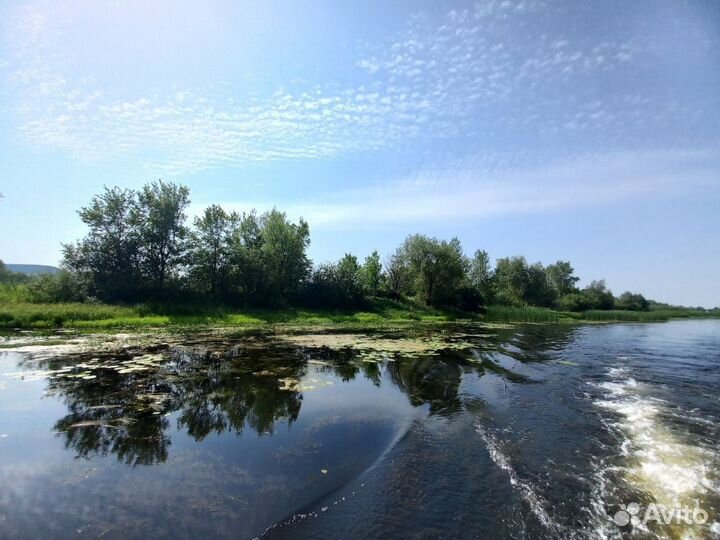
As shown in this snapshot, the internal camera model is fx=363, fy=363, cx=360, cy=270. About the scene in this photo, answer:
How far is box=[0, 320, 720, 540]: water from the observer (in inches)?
195

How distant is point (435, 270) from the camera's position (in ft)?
180

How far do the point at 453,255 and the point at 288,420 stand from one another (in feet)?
164

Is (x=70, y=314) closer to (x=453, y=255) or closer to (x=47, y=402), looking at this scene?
(x=47, y=402)

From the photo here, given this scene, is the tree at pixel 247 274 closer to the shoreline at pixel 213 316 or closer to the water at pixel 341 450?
the shoreline at pixel 213 316

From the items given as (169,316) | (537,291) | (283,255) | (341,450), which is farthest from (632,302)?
(341,450)

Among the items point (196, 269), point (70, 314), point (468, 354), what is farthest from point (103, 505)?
point (196, 269)

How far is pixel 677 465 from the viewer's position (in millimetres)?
7039

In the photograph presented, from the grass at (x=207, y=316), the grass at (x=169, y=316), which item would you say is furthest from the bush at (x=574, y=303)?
the grass at (x=169, y=316)

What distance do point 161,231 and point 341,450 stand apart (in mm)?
41045

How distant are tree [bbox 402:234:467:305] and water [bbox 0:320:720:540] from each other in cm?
3970

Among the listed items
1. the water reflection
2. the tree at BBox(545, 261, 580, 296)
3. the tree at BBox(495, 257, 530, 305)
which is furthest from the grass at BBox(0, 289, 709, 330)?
the tree at BBox(545, 261, 580, 296)

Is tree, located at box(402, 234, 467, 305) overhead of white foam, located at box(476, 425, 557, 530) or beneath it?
overhead

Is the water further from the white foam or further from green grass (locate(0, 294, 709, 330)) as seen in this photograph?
green grass (locate(0, 294, 709, 330))
